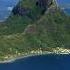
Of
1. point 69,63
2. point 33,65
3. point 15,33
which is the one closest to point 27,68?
point 33,65

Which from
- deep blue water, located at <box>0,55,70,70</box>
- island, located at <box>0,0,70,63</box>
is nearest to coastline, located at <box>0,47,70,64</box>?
island, located at <box>0,0,70,63</box>

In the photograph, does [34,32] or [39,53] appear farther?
[34,32]

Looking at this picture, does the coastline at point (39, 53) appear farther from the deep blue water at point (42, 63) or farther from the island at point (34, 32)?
the deep blue water at point (42, 63)

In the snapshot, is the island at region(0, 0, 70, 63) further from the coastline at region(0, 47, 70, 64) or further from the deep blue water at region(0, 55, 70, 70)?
the deep blue water at region(0, 55, 70, 70)

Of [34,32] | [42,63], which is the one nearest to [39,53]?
[42,63]

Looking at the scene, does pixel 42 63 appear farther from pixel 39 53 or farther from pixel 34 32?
pixel 34 32

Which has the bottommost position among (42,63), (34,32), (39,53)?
(42,63)
